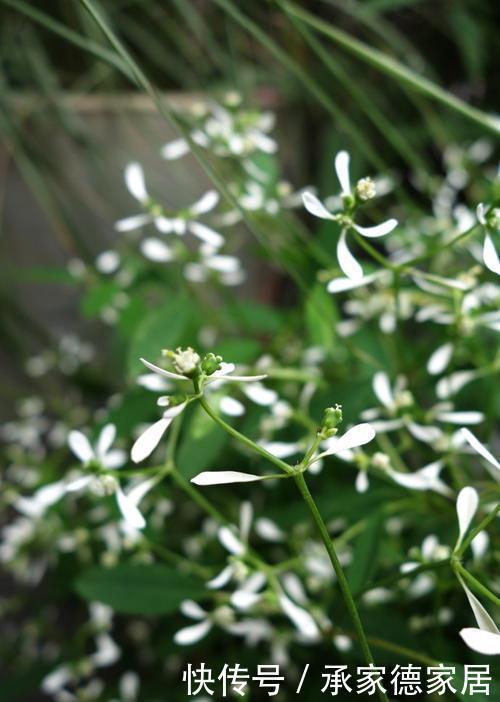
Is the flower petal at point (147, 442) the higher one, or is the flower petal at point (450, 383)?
the flower petal at point (147, 442)

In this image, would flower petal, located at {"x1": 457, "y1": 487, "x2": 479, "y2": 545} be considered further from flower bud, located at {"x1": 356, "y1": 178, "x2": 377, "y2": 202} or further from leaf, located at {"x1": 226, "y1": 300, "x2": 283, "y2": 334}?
leaf, located at {"x1": 226, "y1": 300, "x2": 283, "y2": 334}

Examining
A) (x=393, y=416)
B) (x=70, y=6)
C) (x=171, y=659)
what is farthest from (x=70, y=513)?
(x=70, y=6)

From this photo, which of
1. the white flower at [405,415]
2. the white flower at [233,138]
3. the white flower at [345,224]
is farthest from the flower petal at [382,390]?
the white flower at [233,138]

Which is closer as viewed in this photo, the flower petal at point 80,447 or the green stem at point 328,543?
the green stem at point 328,543

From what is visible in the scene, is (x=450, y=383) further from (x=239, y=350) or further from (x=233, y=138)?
(x=233, y=138)

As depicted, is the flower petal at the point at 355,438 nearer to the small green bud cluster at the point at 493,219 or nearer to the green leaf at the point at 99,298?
the small green bud cluster at the point at 493,219
